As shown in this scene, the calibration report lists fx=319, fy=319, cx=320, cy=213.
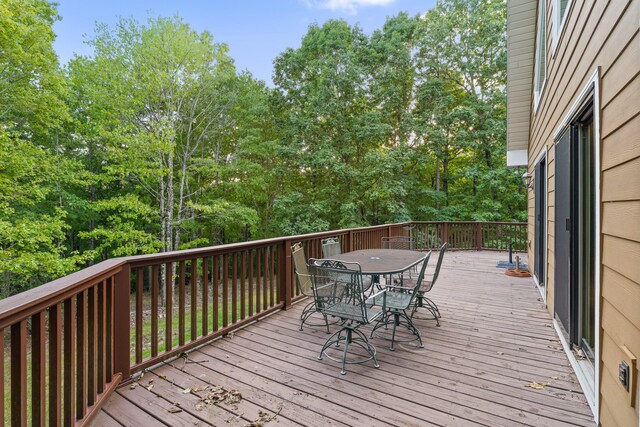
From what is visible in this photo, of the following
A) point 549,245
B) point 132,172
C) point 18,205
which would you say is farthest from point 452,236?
point 18,205

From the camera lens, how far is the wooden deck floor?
6.44ft

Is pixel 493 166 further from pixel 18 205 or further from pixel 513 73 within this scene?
pixel 18 205

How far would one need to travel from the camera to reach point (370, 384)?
7.66 feet

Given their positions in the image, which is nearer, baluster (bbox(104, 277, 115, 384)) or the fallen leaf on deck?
baluster (bbox(104, 277, 115, 384))

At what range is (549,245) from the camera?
151 inches

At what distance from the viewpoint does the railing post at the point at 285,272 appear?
4.00 m

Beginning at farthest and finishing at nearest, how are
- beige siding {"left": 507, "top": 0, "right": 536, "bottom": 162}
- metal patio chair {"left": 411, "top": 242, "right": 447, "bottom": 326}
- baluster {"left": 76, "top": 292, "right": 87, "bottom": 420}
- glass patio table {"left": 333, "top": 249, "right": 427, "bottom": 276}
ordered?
beige siding {"left": 507, "top": 0, "right": 536, "bottom": 162}, metal patio chair {"left": 411, "top": 242, "right": 447, "bottom": 326}, glass patio table {"left": 333, "top": 249, "right": 427, "bottom": 276}, baluster {"left": 76, "top": 292, "right": 87, "bottom": 420}

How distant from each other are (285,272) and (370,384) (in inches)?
77.6

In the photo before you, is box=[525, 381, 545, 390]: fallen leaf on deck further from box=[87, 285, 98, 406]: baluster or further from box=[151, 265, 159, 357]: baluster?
box=[87, 285, 98, 406]: baluster

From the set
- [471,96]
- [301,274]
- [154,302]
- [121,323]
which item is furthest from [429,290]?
[471,96]

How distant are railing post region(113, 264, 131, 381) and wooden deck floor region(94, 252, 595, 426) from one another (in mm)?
175

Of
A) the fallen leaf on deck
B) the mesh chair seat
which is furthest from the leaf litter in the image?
the fallen leaf on deck

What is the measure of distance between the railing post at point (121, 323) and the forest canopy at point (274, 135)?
315 inches

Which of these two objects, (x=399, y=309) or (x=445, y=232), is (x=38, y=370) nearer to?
(x=399, y=309)
